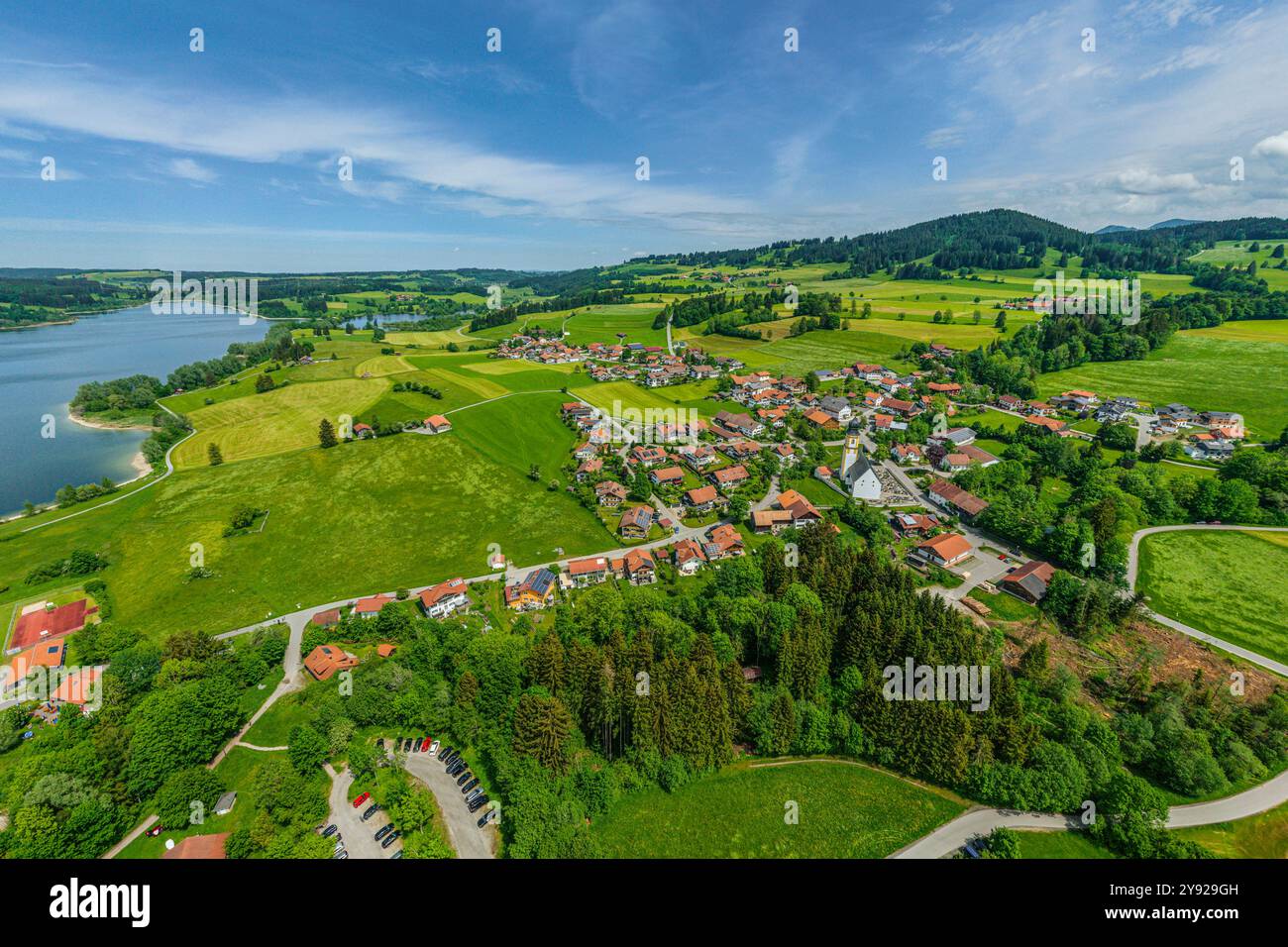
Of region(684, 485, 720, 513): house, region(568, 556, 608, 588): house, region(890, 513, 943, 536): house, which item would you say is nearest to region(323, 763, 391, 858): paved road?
region(568, 556, 608, 588): house

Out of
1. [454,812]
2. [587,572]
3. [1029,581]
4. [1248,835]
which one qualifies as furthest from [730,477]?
[1248,835]

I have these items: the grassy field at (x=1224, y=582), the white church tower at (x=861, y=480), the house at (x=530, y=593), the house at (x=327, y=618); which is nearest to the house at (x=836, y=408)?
the white church tower at (x=861, y=480)

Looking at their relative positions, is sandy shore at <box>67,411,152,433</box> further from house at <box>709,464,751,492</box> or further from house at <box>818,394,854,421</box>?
house at <box>818,394,854,421</box>

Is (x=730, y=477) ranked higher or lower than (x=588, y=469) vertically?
lower

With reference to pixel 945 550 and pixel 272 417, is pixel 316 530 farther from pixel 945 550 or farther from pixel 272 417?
pixel 945 550

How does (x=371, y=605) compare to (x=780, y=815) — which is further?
(x=371, y=605)

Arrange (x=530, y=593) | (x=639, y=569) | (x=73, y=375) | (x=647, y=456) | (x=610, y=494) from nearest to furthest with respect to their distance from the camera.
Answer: (x=530, y=593)
(x=639, y=569)
(x=610, y=494)
(x=647, y=456)
(x=73, y=375)

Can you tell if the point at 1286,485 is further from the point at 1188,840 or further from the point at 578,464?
the point at 578,464

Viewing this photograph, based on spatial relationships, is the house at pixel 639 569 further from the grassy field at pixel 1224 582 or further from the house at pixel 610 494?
the grassy field at pixel 1224 582

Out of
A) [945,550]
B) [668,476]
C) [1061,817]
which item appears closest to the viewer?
[1061,817]
